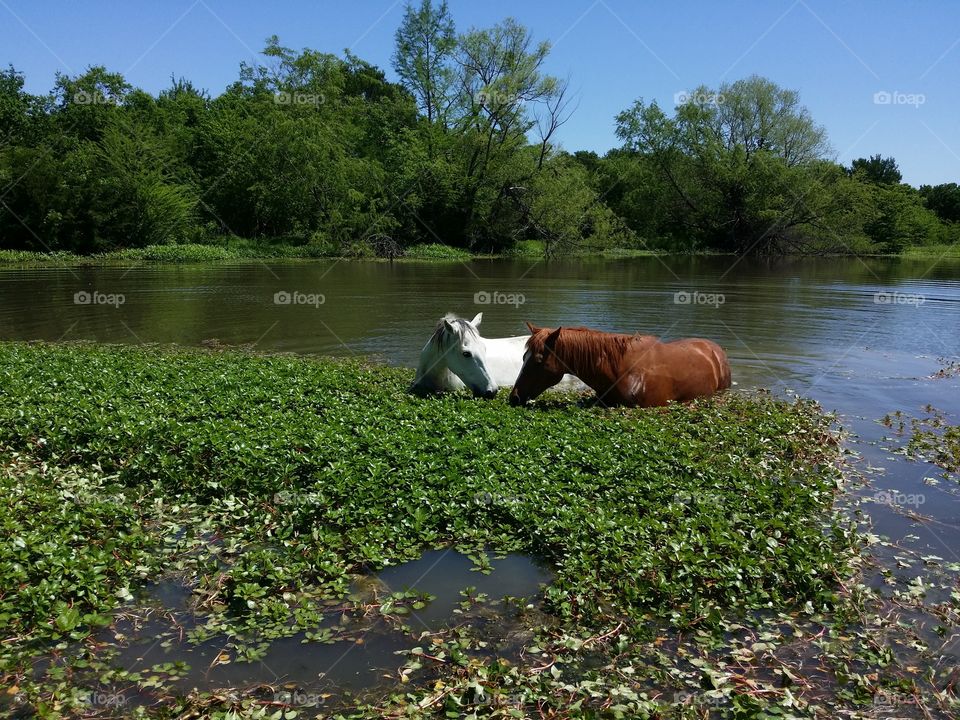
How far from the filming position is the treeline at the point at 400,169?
55.7 meters

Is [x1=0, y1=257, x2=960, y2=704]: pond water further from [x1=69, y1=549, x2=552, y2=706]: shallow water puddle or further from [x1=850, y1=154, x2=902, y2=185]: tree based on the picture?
[x1=850, y1=154, x2=902, y2=185]: tree

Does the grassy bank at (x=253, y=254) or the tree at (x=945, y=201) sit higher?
the tree at (x=945, y=201)

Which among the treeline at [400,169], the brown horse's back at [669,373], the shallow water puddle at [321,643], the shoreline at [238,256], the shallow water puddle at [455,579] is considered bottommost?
the shallow water puddle at [321,643]

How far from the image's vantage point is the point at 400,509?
7.02 metres

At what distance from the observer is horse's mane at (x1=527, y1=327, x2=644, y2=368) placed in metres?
11.0

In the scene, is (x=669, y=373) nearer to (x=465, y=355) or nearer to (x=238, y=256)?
(x=465, y=355)

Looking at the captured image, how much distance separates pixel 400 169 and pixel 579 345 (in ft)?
192

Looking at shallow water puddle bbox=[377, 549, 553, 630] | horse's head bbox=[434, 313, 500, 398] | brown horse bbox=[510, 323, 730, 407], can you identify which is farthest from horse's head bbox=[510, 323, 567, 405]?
shallow water puddle bbox=[377, 549, 553, 630]

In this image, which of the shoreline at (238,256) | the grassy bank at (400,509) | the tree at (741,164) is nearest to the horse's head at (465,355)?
the grassy bank at (400,509)

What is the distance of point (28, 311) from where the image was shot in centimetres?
2297

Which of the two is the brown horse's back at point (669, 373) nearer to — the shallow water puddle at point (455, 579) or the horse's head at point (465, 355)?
the horse's head at point (465, 355)

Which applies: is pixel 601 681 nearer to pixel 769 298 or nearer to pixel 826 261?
pixel 769 298

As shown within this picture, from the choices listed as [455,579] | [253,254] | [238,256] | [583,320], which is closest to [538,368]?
[455,579]

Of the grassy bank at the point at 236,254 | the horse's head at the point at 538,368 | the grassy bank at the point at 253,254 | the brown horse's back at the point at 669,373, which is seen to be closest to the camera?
the horse's head at the point at 538,368
